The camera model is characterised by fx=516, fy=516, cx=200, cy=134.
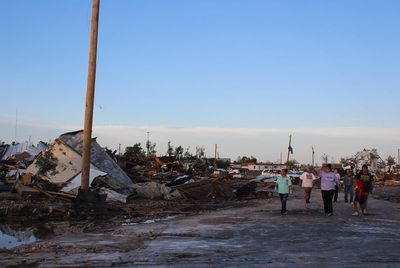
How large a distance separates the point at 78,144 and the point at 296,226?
16063mm

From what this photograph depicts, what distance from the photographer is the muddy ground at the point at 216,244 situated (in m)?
8.49

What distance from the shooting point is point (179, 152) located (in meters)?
107

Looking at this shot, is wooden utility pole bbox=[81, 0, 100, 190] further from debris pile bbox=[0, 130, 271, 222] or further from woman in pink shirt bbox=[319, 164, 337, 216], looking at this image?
woman in pink shirt bbox=[319, 164, 337, 216]

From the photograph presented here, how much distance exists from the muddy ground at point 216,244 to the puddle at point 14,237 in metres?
0.49

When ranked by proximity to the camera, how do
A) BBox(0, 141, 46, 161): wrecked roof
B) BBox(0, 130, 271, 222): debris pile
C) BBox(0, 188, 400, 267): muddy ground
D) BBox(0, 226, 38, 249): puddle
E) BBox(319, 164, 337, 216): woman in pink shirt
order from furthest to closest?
BBox(0, 141, 46, 161): wrecked roof < BBox(0, 130, 271, 222): debris pile < BBox(319, 164, 337, 216): woman in pink shirt < BBox(0, 226, 38, 249): puddle < BBox(0, 188, 400, 267): muddy ground

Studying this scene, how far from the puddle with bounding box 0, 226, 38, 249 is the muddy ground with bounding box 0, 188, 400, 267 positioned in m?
0.49

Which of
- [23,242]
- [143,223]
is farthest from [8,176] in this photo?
[23,242]

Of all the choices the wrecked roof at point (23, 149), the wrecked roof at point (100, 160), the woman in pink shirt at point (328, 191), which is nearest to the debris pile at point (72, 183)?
the wrecked roof at point (100, 160)

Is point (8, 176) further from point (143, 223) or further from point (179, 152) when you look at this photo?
point (179, 152)

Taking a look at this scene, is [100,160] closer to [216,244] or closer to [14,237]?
[14,237]

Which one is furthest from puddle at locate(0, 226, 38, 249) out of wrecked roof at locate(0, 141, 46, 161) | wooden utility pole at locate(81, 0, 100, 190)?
wrecked roof at locate(0, 141, 46, 161)

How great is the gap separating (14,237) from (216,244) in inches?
196

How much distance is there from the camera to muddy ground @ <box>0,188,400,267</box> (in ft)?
27.9

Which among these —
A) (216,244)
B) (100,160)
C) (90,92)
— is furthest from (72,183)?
(216,244)
